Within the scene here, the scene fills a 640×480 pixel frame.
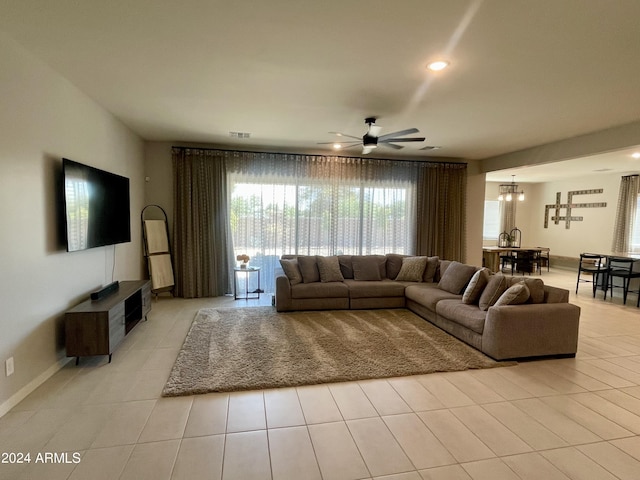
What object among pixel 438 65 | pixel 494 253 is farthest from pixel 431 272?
pixel 494 253

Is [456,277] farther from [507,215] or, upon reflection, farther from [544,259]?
[507,215]

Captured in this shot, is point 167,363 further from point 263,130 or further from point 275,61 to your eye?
point 263,130

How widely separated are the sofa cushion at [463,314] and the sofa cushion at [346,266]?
169 centimetres

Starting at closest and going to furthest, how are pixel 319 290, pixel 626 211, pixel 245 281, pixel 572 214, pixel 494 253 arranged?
pixel 319 290, pixel 245 281, pixel 626 211, pixel 494 253, pixel 572 214

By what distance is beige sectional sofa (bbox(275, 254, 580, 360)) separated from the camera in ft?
10.9

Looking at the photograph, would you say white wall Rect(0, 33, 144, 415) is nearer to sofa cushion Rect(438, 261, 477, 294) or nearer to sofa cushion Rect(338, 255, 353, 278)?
sofa cushion Rect(338, 255, 353, 278)

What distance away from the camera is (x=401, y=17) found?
2100mm

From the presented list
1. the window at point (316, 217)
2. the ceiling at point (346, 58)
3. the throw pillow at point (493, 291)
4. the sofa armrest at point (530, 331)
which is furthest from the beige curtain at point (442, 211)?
the sofa armrest at point (530, 331)

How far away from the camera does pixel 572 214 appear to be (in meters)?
9.41

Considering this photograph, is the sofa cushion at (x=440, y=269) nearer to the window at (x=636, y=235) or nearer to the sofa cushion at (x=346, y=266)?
the sofa cushion at (x=346, y=266)

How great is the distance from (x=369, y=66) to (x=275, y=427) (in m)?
2.86

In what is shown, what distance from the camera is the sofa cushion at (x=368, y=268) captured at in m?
5.41

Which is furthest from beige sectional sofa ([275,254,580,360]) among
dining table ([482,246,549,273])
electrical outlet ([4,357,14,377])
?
dining table ([482,246,549,273])

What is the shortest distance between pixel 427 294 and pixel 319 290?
1.53 m
